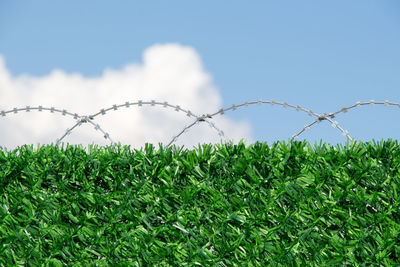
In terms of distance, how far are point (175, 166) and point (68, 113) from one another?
14.3ft

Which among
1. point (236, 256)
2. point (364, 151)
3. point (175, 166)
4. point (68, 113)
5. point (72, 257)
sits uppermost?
point (68, 113)

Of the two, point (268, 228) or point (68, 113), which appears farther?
point (68, 113)

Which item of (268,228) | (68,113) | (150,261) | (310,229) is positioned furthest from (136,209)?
(68,113)

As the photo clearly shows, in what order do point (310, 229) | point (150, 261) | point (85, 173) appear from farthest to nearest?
point (85, 173), point (150, 261), point (310, 229)

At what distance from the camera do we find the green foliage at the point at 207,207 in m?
5.75

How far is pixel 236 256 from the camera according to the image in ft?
19.3

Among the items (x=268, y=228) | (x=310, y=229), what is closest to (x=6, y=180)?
(x=268, y=228)

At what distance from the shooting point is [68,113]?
9.88 m

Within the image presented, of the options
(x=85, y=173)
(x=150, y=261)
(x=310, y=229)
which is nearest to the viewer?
(x=310, y=229)

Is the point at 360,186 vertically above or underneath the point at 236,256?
above

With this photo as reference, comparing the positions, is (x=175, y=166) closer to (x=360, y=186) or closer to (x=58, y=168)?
(x=58, y=168)

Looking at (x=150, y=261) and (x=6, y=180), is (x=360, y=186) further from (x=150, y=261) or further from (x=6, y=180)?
(x=6, y=180)

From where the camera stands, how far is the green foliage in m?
5.75

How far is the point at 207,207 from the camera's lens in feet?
19.8
